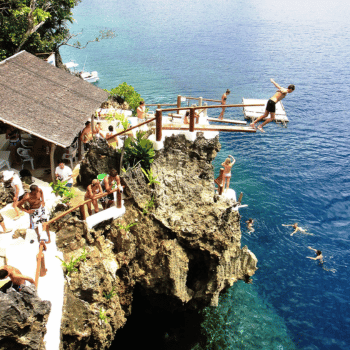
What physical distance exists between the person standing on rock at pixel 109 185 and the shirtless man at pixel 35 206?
2.38 m

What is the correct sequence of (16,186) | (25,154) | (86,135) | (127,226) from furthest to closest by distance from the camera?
(86,135) → (25,154) → (127,226) → (16,186)

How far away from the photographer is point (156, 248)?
13.2m

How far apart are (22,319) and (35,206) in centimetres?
416

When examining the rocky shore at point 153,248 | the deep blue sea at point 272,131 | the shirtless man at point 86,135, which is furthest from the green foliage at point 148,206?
the deep blue sea at point 272,131

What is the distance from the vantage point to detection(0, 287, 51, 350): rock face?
284 inches

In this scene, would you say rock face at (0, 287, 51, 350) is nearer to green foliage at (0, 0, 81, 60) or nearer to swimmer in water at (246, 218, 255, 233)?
swimmer in water at (246, 218, 255, 233)

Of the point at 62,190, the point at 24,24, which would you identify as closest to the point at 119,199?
the point at 62,190

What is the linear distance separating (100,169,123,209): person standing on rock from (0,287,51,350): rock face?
197 inches

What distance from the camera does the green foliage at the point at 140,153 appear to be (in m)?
14.6

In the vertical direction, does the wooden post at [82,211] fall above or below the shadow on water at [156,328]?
above

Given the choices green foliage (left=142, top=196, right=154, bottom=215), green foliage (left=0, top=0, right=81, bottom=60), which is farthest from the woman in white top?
green foliage (left=0, top=0, right=81, bottom=60)

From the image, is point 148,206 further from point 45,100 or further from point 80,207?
point 45,100

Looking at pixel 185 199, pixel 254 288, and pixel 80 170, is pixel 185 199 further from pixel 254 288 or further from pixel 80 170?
pixel 254 288

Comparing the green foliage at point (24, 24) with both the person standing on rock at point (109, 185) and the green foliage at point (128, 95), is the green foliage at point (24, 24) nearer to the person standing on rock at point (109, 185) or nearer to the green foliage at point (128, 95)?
the green foliage at point (128, 95)
